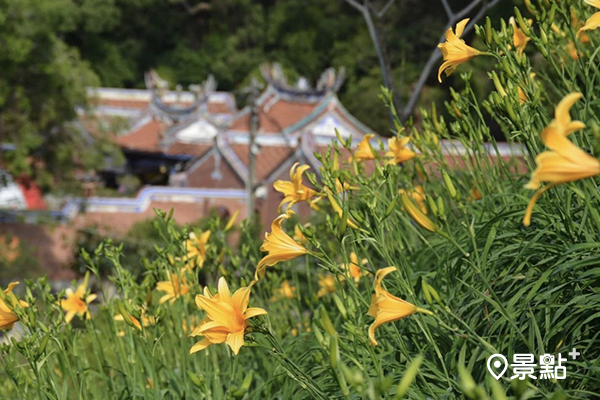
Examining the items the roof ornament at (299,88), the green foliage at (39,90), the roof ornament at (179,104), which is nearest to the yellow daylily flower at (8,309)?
the green foliage at (39,90)

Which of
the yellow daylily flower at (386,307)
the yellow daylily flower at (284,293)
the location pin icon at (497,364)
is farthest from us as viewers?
the yellow daylily flower at (284,293)

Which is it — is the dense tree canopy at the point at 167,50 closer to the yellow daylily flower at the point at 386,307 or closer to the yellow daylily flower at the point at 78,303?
the yellow daylily flower at the point at 78,303

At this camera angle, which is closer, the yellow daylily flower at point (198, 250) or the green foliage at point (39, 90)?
the yellow daylily flower at point (198, 250)

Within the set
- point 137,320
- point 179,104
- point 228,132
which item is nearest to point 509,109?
point 137,320

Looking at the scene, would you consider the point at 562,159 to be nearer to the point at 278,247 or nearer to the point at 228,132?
the point at 278,247

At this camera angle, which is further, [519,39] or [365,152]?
[365,152]

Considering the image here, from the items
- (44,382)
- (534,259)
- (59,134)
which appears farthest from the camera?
(59,134)

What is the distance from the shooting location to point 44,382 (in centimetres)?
118

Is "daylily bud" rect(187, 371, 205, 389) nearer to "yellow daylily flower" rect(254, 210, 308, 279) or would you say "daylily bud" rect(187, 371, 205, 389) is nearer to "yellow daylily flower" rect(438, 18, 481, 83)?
"yellow daylily flower" rect(254, 210, 308, 279)

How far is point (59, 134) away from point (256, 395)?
9.09m

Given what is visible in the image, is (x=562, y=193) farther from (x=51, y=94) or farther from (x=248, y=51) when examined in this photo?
(x=248, y=51)

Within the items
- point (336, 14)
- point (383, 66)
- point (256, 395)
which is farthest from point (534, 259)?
point (336, 14)

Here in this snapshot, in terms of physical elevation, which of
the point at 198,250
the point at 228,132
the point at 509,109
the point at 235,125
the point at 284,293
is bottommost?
the point at 235,125

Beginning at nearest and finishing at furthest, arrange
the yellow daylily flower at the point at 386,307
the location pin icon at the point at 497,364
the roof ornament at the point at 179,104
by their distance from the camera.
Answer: the yellow daylily flower at the point at 386,307, the location pin icon at the point at 497,364, the roof ornament at the point at 179,104
